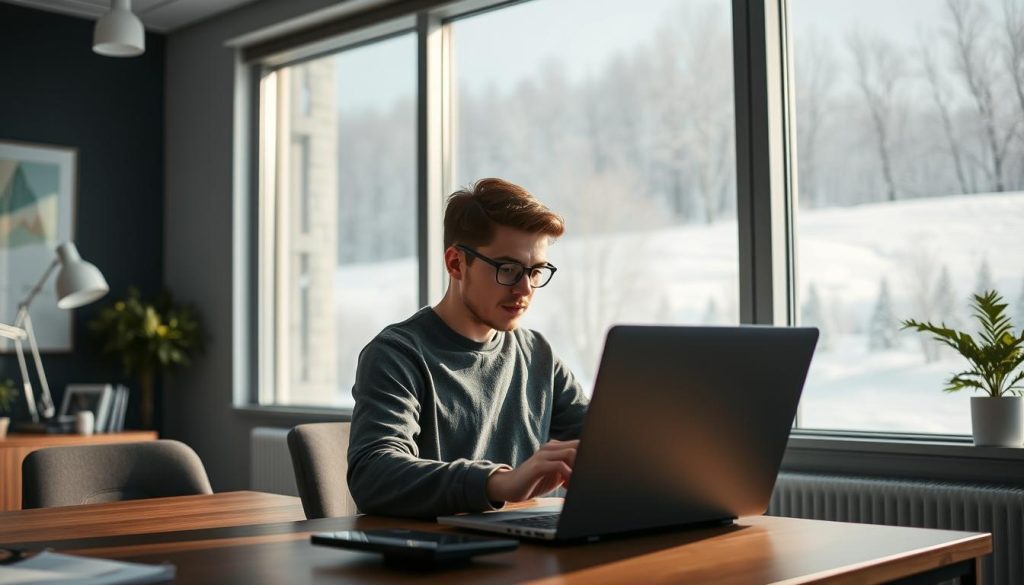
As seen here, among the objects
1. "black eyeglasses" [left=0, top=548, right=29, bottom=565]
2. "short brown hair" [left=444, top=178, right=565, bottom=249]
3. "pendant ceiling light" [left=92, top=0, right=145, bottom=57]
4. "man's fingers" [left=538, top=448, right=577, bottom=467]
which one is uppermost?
"pendant ceiling light" [left=92, top=0, right=145, bottom=57]

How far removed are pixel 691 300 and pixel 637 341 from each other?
2.15 meters

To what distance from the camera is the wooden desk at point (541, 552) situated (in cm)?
121

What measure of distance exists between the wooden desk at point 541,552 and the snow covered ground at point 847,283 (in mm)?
1458

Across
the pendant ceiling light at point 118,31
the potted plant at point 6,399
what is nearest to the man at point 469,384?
the pendant ceiling light at point 118,31

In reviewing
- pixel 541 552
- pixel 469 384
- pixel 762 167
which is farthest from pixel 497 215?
pixel 762 167

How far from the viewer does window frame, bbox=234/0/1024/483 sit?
2861mm

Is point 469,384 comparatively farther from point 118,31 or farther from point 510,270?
point 118,31

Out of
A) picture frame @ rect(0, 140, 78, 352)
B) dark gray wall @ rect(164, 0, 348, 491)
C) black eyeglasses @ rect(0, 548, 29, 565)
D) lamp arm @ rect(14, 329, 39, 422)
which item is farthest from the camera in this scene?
dark gray wall @ rect(164, 0, 348, 491)

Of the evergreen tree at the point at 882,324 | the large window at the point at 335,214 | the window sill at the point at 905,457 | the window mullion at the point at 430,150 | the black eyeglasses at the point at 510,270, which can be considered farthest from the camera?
the large window at the point at 335,214

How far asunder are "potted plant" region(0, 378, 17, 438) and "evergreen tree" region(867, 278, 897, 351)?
323cm

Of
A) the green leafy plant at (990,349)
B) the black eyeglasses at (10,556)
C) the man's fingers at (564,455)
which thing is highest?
the green leafy plant at (990,349)

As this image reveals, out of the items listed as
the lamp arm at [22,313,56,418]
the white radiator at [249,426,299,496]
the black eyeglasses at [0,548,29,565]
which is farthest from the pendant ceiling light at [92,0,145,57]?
the black eyeglasses at [0,548,29,565]

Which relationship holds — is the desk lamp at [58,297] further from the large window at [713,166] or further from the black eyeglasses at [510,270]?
the black eyeglasses at [510,270]

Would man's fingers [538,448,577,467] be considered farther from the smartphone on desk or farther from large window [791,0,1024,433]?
large window [791,0,1024,433]
